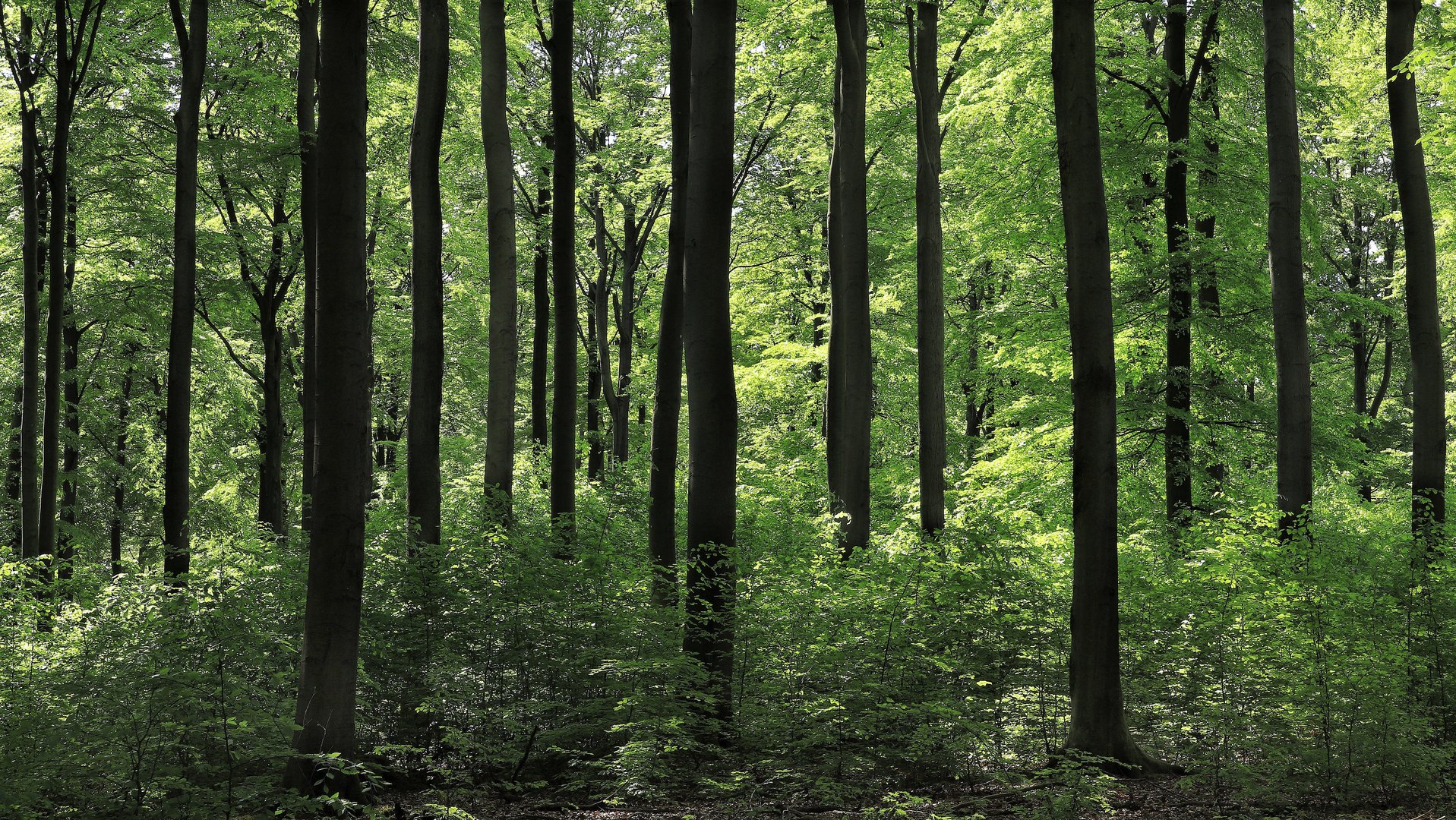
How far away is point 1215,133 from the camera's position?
1440cm

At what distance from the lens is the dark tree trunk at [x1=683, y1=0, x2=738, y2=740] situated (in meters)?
7.90

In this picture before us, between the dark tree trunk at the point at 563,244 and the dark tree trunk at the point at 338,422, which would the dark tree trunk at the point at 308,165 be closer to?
the dark tree trunk at the point at 563,244

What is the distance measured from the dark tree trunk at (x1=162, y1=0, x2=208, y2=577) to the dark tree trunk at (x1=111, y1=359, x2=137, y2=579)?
1365cm

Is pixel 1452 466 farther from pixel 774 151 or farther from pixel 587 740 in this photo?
pixel 587 740

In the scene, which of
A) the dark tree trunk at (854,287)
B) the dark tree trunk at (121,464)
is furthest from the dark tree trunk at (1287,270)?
the dark tree trunk at (121,464)

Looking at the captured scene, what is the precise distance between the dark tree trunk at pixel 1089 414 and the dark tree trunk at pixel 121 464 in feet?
83.7

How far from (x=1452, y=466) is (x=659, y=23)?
1975cm

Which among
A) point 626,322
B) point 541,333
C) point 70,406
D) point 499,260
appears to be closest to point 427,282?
point 499,260

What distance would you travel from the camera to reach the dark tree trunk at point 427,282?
11.4 m

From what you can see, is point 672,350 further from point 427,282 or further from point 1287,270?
point 1287,270

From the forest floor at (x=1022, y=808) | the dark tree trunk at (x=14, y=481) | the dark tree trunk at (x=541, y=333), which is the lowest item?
the forest floor at (x=1022, y=808)

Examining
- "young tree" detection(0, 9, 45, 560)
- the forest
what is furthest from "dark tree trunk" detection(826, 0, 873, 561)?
"young tree" detection(0, 9, 45, 560)

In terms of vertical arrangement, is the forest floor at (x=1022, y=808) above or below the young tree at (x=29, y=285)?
below

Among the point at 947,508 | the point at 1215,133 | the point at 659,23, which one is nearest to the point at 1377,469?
the point at 1215,133
